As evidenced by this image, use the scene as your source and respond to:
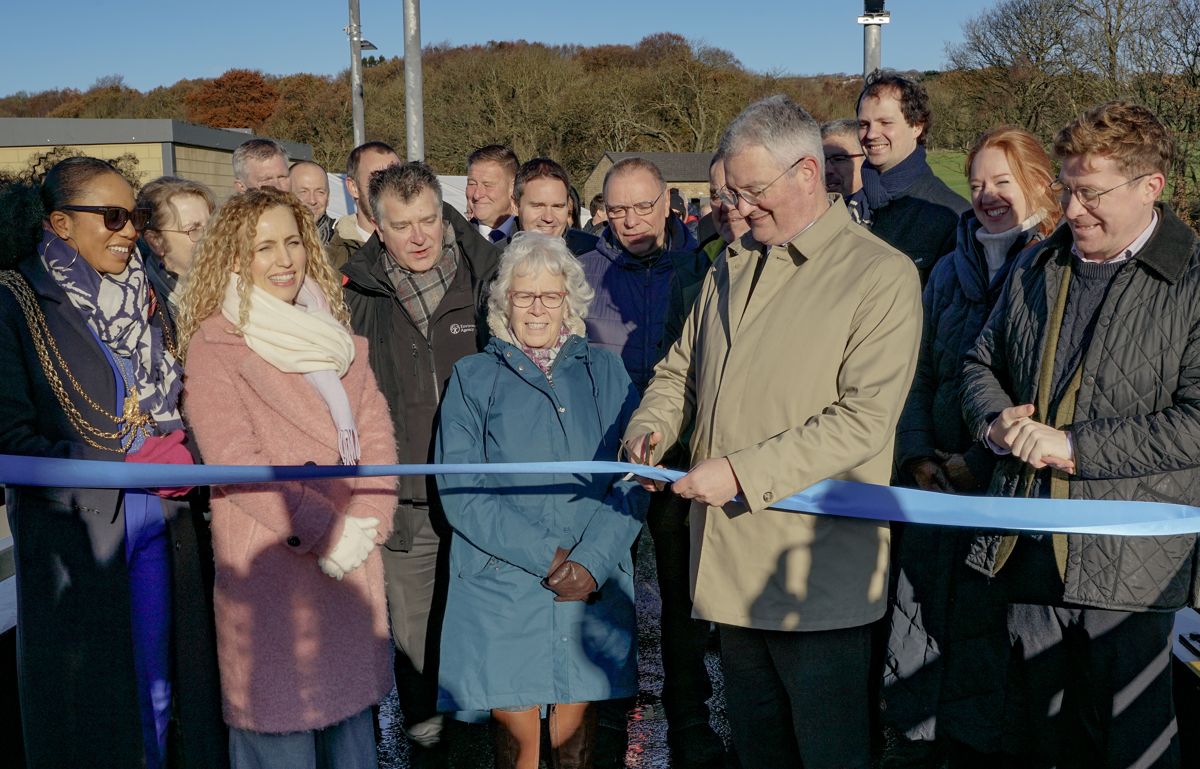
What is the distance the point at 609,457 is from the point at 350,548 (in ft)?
3.37

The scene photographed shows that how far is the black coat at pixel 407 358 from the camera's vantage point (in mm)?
4449

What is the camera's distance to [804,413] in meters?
3.03

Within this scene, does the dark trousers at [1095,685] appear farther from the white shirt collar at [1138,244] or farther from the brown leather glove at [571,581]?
the brown leather glove at [571,581]

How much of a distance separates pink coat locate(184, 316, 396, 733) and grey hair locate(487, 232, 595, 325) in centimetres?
82

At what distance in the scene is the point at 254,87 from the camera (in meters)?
56.6

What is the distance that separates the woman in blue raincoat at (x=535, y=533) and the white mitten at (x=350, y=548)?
1.14 ft

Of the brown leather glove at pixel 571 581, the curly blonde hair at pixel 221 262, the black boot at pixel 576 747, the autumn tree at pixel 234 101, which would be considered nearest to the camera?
the curly blonde hair at pixel 221 262

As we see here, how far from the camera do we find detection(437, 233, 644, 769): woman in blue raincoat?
12.2 ft

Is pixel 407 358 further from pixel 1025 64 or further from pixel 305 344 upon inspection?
pixel 1025 64

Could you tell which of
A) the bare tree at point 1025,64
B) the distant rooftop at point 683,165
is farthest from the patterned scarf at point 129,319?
the distant rooftop at point 683,165

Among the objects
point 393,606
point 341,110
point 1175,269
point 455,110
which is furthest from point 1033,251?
point 341,110

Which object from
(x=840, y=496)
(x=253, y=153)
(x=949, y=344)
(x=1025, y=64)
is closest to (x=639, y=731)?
(x=840, y=496)

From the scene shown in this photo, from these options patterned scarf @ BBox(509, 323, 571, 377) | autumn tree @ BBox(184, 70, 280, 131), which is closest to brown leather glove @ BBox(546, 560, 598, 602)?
patterned scarf @ BBox(509, 323, 571, 377)

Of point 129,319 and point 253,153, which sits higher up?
point 253,153
